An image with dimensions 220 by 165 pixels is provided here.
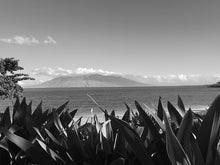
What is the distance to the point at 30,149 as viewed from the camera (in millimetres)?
957

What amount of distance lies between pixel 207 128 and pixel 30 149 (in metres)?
0.59

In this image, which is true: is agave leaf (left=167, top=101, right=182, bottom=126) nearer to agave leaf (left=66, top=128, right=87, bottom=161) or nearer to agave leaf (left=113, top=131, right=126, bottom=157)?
agave leaf (left=113, top=131, right=126, bottom=157)

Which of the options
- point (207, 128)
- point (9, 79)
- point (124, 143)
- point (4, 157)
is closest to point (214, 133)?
point (207, 128)

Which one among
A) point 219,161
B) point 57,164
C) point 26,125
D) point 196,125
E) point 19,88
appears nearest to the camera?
point 219,161

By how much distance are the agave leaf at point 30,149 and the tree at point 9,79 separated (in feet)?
61.4

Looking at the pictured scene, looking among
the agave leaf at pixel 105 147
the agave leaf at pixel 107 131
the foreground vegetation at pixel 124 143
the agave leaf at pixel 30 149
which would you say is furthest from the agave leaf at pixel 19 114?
the agave leaf at pixel 30 149

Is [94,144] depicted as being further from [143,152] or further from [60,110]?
[60,110]

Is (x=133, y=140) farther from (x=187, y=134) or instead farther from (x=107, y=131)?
(x=107, y=131)

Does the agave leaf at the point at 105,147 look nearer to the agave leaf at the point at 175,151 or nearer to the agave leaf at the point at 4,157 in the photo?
the agave leaf at the point at 175,151

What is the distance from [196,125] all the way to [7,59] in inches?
857

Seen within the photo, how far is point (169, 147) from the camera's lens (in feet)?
2.87

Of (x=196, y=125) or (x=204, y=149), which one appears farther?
(x=196, y=125)

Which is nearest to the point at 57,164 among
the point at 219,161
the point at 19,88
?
the point at 219,161

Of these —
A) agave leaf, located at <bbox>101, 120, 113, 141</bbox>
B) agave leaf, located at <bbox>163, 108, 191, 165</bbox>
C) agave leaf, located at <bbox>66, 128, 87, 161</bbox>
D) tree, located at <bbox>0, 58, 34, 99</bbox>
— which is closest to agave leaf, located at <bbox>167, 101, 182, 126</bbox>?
agave leaf, located at <bbox>101, 120, 113, 141</bbox>
